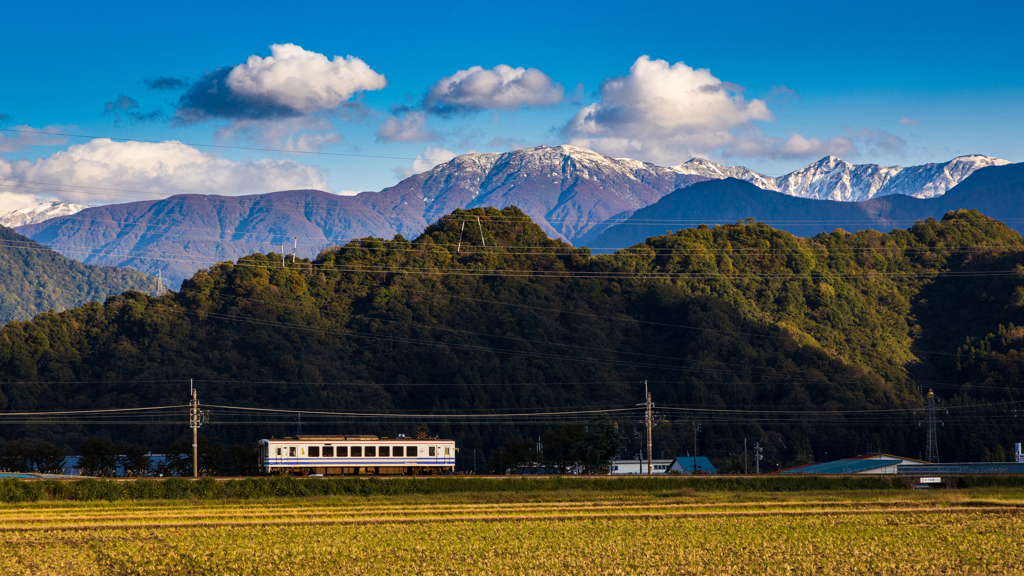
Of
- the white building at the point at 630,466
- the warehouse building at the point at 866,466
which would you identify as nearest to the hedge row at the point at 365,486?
the warehouse building at the point at 866,466

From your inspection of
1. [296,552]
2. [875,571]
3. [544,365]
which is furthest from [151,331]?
[875,571]

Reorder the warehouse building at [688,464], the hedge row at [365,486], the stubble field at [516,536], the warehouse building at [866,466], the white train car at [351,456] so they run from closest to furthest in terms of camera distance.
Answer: the stubble field at [516,536], the hedge row at [365,486], the white train car at [351,456], the warehouse building at [866,466], the warehouse building at [688,464]

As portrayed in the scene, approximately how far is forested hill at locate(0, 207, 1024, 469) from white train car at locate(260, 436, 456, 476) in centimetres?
3513

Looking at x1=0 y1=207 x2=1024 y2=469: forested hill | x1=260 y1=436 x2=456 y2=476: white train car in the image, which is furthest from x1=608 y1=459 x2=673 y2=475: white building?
x1=260 y1=436 x2=456 y2=476: white train car

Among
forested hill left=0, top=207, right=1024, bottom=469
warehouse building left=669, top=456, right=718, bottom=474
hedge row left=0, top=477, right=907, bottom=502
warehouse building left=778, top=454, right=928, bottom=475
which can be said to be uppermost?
forested hill left=0, top=207, right=1024, bottom=469

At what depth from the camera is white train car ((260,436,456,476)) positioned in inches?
2299

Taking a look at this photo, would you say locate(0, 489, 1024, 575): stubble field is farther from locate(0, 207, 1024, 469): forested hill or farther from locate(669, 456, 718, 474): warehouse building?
locate(0, 207, 1024, 469): forested hill

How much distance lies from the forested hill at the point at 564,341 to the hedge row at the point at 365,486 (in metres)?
44.5

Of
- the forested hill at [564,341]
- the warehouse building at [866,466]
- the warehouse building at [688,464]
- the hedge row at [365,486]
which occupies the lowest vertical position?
the warehouse building at [688,464]

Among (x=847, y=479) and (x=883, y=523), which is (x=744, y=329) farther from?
(x=883, y=523)

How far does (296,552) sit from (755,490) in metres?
30.4

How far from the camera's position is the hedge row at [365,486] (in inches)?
1778

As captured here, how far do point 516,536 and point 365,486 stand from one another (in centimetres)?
1873

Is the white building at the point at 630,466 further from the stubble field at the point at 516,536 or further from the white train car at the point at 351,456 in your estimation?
the stubble field at the point at 516,536
